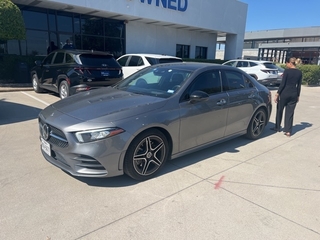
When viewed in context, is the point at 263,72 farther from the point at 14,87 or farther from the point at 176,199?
the point at 176,199

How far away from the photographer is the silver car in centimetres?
303

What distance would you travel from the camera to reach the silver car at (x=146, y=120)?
9.93 feet

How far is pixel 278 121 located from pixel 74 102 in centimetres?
480

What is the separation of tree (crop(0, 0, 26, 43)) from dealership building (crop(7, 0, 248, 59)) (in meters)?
2.26

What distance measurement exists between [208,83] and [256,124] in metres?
1.81

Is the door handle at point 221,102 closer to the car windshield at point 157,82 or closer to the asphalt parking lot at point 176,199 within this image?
the car windshield at point 157,82

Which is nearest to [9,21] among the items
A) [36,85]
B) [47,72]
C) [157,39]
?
[36,85]

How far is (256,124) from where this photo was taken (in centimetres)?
539

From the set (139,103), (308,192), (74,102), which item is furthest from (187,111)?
(308,192)

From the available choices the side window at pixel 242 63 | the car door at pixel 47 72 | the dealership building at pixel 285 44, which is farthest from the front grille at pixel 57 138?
the dealership building at pixel 285 44

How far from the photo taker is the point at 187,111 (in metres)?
3.76

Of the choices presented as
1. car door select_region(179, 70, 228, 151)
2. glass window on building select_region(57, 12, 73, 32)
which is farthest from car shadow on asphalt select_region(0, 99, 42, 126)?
glass window on building select_region(57, 12, 73, 32)

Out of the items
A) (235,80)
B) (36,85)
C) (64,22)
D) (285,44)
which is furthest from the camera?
(285,44)

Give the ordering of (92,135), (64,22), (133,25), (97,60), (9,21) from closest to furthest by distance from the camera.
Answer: (92,135)
(97,60)
(9,21)
(64,22)
(133,25)
